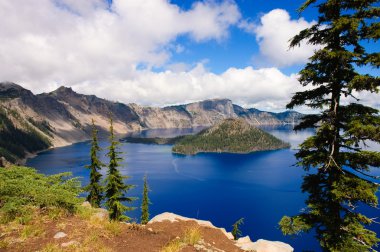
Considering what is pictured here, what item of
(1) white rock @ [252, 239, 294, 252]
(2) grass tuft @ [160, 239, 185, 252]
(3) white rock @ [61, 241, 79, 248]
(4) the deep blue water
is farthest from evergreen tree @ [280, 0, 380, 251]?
(4) the deep blue water

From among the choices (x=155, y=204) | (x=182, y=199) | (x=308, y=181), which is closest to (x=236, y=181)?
(x=182, y=199)

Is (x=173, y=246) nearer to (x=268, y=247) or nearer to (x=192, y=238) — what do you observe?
(x=192, y=238)

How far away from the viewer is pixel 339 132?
13.8m

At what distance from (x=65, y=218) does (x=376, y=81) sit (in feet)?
52.9

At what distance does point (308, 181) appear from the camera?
48.5 ft

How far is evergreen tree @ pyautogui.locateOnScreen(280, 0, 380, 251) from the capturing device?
40.9ft

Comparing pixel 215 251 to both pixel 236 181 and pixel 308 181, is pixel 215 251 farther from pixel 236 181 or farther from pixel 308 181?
pixel 236 181

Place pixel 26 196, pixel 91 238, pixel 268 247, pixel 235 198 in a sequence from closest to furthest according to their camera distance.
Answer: pixel 91 238 < pixel 26 196 < pixel 268 247 < pixel 235 198

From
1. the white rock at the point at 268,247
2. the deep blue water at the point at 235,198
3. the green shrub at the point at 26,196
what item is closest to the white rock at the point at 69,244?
the green shrub at the point at 26,196

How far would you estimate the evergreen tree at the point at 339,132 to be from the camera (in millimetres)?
12461

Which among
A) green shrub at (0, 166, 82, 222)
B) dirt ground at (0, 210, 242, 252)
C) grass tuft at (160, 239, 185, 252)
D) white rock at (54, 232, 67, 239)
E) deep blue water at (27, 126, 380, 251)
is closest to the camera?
dirt ground at (0, 210, 242, 252)

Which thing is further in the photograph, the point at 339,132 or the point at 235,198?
the point at 235,198

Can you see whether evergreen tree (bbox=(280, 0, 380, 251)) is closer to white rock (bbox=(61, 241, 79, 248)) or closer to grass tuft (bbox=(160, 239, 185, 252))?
grass tuft (bbox=(160, 239, 185, 252))

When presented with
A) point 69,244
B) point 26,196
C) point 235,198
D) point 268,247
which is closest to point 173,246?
point 69,244
